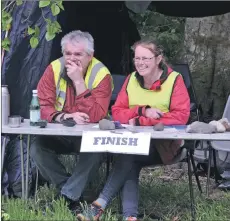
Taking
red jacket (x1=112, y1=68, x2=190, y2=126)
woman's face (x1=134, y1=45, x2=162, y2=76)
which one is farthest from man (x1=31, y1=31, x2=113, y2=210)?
woman's face (x1=134, y1=45, x2=162, y2=76)

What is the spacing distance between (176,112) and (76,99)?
0.73 meters

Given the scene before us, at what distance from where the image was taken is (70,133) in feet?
12.6

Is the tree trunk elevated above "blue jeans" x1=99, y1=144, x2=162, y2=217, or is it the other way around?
the tree trunk

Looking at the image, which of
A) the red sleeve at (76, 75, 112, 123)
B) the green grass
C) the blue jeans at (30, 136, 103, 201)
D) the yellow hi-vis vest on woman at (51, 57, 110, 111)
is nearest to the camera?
the green grass

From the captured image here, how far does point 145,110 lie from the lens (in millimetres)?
4250

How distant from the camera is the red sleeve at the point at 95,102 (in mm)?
4387

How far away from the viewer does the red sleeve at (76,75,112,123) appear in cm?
439

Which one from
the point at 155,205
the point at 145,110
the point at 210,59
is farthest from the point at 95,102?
the point at 210,59

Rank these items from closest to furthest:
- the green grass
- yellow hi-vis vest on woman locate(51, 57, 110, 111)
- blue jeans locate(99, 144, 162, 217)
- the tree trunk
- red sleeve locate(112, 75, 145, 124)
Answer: the green grass < blue jeans locate(99, 144, 162, 217) < red sleeve locate(112, 75, 145, 124) < yellow hi-vis vest on woman locate(51, 57, 110, 111) < the tree trunk

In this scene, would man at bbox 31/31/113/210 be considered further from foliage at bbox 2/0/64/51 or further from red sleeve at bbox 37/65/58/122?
foliage at bbox 2/0/64/51

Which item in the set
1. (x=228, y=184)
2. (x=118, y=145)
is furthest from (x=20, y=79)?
(x=228, y=184)

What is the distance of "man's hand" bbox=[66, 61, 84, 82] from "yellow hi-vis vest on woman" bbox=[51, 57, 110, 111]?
9 centimetres

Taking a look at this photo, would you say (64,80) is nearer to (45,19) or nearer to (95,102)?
(95,102)

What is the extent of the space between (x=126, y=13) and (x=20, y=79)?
2.17 m
